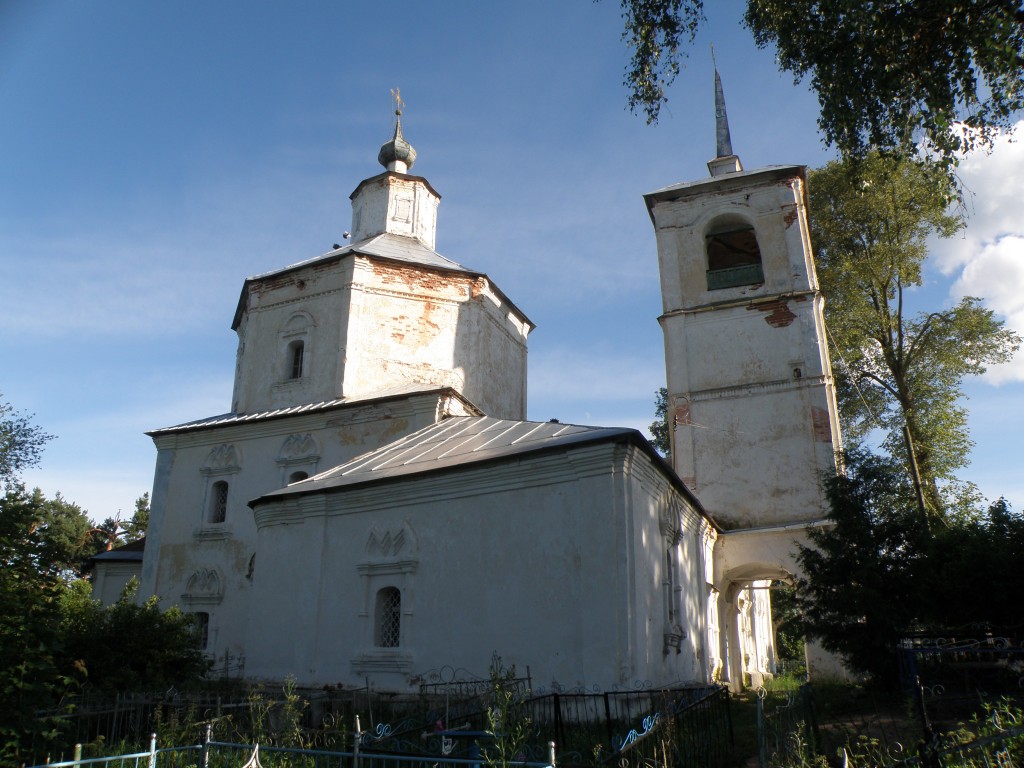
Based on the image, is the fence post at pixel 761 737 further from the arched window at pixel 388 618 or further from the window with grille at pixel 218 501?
the window with grille at pixel 218 501

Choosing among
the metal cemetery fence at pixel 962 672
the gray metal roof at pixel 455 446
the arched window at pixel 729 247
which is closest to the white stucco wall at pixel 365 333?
the gray metal roof at pixel 455 446

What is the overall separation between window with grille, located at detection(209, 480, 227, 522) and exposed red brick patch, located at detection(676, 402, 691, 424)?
9.20 meters

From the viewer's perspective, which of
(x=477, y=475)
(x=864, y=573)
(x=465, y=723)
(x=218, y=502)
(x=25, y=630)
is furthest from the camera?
(x=218, y=502)

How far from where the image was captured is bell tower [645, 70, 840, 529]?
14.5m

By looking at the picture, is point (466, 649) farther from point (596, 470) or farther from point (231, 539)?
point (231, 539)

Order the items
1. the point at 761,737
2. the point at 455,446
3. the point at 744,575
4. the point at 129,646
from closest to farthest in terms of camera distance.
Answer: the point at 761,737 < the point at 129,646 < the point at 455,446 < the point at 744,575

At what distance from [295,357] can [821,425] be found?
419 inches

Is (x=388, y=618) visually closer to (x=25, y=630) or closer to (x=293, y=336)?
(x=25, y=630)

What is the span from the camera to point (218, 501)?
14.8 m

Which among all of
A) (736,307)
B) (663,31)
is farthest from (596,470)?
(736,307)

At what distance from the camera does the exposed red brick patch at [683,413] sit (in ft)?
50.7

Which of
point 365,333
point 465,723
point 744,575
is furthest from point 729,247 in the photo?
point 465,723

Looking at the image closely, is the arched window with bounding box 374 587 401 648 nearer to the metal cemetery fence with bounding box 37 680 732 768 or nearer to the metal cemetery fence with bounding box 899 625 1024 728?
the metal cemetery fence with bounding box 37 680 732 768

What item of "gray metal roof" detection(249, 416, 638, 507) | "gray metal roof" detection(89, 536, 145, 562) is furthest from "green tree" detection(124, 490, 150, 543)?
"gray metal roof" detection(249, 416, 638, 507)
